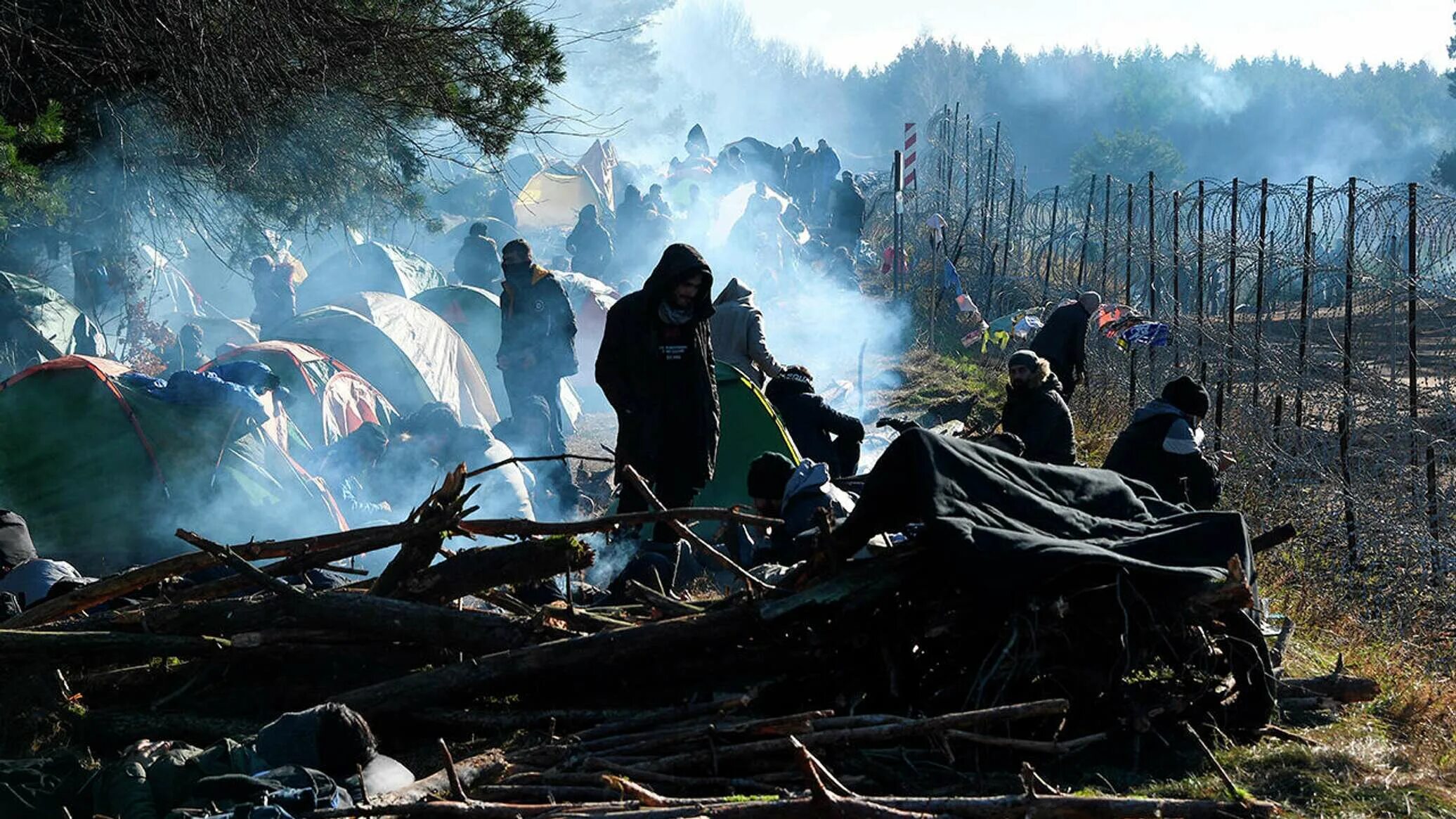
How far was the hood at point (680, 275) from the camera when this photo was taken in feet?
23.8

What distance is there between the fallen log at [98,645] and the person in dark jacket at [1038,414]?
16.0 ft

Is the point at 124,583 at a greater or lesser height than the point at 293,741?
greater

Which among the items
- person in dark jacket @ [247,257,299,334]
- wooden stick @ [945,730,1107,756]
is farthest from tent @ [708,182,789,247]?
wooden stick @ [945,730,1107,756]

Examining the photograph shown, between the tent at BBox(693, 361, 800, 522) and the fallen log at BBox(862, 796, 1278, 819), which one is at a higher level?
the tent at BBox(693, 361, 800, 522)

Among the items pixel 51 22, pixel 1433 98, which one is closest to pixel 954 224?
pixel 51 22

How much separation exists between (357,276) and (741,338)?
857 centimetres

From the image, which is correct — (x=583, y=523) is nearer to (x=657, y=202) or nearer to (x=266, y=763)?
(x=266, y=763)

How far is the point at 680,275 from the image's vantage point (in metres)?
7.25

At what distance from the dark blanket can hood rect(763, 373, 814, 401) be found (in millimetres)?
4334

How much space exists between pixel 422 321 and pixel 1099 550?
9635 millimetres

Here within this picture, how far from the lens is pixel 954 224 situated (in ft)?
77.4

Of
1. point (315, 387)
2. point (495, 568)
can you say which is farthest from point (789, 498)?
point (315, 387)

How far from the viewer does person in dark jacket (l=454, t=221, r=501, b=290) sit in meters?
17.0

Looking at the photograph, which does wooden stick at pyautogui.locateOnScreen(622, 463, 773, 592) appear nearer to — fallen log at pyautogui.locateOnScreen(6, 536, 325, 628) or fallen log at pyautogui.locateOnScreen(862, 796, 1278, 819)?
fallen log at pyautogui.locateOnScreen(6, 536, 325, 628)
